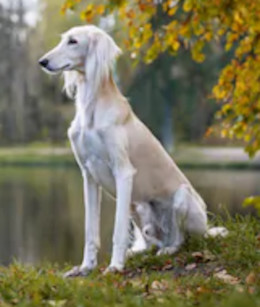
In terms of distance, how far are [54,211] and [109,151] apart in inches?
484

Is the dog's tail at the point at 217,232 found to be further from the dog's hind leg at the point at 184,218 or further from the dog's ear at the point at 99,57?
the dog's ear at the point at 99,57

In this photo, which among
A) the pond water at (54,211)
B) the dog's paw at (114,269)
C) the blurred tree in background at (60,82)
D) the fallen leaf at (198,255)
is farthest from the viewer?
the blurred tree in background at (60,82)

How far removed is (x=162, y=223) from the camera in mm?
5715

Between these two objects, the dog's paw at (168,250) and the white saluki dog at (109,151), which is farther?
the dog's paw at (168,250)

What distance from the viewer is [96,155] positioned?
5.18 m

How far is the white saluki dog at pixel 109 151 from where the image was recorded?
5.17 m

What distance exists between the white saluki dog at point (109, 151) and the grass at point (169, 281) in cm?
25

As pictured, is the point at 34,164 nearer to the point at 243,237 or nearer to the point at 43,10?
the point at 43,10

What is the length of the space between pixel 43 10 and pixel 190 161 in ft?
31.0

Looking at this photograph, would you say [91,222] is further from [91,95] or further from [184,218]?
[91,95]

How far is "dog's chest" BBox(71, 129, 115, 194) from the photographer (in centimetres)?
513

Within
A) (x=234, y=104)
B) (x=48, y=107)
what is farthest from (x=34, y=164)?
(x=234, y=104)

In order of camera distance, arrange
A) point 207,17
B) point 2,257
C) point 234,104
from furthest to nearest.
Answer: point 2,257 → point 234,104 → point 207,17

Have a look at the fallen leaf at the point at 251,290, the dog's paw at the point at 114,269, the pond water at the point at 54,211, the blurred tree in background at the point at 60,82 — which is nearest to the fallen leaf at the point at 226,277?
the fallen leaf at the point at 251,290
